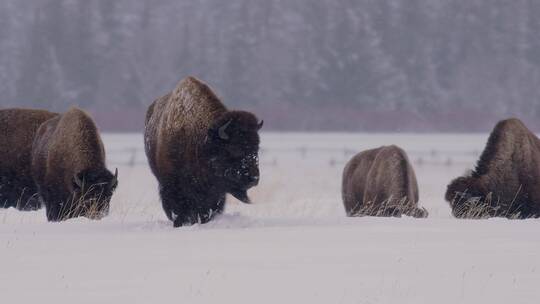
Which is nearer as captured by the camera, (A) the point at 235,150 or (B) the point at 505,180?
(A) the point at 235,150

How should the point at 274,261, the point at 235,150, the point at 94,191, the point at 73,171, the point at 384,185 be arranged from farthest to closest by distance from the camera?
1. the point at 384,185
2. the point at 73,171
3. the point at 94,191
4. the point at 235,150
5. the point at 274,261

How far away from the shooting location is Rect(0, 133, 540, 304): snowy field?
668 cm

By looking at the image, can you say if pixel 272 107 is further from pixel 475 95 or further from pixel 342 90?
pixel 475 95

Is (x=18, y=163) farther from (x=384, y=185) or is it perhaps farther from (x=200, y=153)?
(x=384, y=185)

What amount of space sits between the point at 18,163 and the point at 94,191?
3.48 m

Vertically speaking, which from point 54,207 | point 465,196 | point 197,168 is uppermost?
point 197,168

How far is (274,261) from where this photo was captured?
7883 millimetres

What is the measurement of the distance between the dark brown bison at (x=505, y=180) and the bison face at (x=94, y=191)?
442 centimetres

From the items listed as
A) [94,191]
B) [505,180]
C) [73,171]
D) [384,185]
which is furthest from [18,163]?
[505,180]

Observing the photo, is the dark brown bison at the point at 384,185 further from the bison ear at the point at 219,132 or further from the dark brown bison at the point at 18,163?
the dark brown bison at the point at 18,163

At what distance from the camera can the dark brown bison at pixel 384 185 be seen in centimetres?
1360

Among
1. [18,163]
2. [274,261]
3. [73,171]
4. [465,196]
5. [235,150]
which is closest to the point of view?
[274,261]

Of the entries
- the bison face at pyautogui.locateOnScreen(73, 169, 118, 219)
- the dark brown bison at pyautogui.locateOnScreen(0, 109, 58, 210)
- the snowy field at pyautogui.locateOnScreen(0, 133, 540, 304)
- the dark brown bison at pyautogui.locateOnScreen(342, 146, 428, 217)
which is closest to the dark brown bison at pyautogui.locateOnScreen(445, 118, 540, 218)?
the dark brown bison at pyautogui.locateOnScreen(342, 146, 428, 217)

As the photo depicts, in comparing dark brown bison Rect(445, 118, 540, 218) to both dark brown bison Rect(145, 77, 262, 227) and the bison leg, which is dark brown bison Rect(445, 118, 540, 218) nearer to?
dark brown bison Rect(145, 77, 262, 227)
